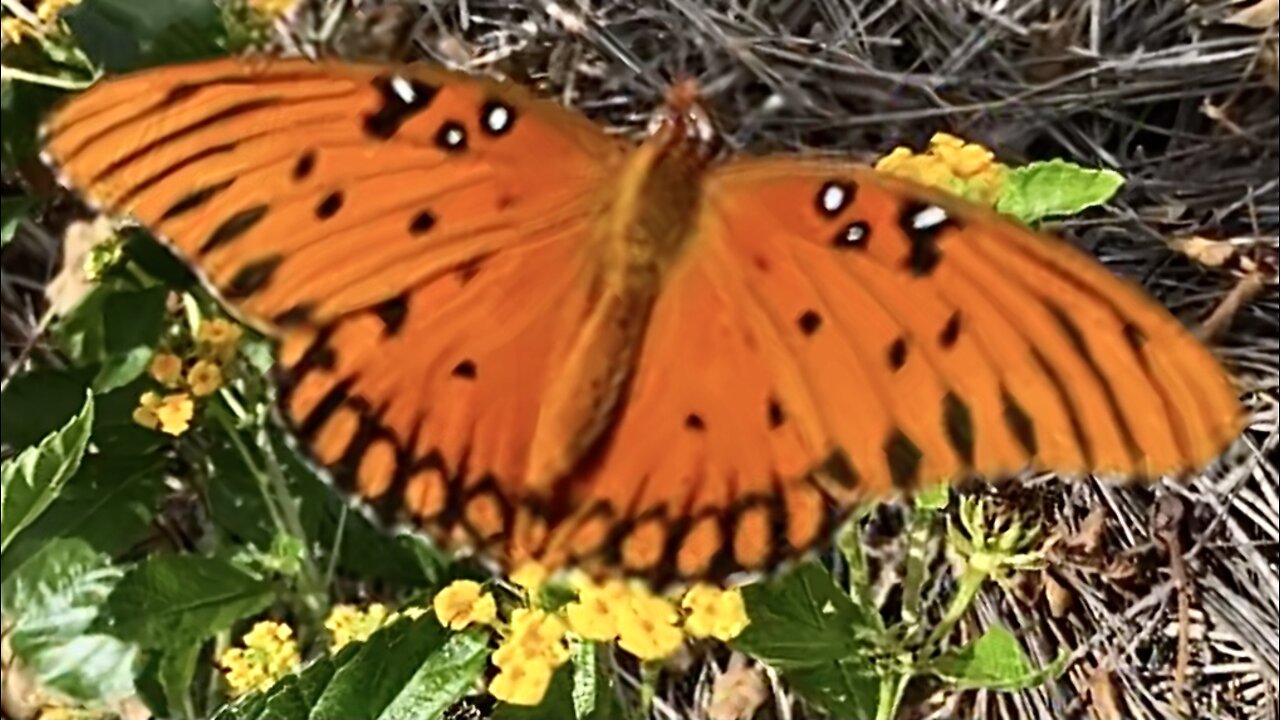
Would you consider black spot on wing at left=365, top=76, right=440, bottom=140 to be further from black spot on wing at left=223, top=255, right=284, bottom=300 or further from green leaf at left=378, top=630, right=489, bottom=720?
green leaf at left=378, top=630, right=489, bottom=720

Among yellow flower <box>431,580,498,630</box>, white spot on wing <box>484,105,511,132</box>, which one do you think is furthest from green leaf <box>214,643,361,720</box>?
white spot on wing <box>484,105,511,132</box>

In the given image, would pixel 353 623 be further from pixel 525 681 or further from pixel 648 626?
pixel 648 626

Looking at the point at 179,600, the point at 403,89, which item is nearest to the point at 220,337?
the point at 179,600

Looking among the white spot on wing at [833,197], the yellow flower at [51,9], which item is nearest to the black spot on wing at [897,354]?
the white spot on wing at [833,197]

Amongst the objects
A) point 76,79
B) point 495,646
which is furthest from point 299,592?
point 76,79

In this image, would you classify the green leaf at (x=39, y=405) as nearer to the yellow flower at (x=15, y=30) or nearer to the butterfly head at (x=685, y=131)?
the yellow flower at (x=15, y=30)

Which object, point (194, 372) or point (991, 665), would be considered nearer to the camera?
point (991, 665)
